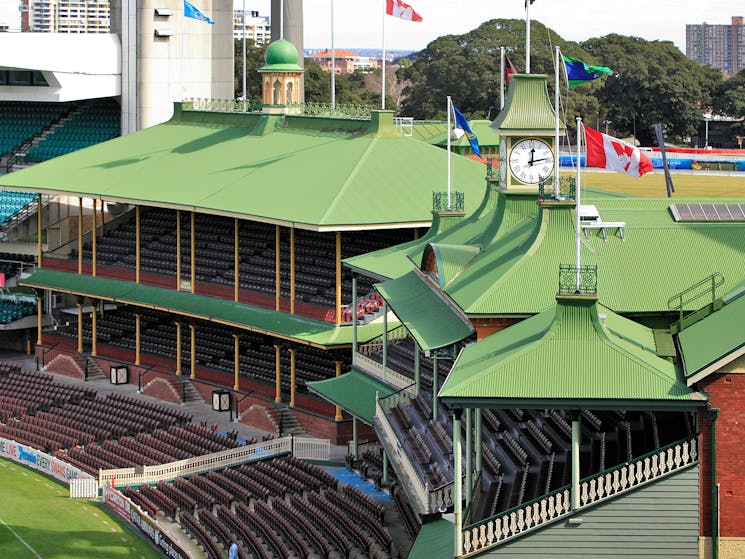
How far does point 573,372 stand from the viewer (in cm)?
2830

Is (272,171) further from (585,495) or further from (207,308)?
(585,495)

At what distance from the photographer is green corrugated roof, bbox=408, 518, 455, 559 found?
30.6m

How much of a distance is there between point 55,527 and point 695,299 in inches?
834

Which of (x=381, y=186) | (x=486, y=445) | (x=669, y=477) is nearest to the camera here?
(x=669, y=477)

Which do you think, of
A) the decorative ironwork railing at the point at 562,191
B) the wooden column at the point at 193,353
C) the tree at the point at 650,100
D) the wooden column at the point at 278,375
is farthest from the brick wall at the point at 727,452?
the tree at the point at 650,100

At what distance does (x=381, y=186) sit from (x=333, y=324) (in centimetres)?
576

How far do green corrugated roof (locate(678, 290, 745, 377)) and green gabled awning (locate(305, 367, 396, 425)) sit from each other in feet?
54.9

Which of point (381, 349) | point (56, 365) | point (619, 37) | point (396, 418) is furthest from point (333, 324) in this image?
point (619, 37)

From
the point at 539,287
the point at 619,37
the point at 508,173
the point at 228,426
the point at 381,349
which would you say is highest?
the point at 619,37

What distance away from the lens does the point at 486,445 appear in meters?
35.4

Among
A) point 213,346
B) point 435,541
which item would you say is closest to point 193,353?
point 213,346

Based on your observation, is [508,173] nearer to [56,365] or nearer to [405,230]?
[405,230]

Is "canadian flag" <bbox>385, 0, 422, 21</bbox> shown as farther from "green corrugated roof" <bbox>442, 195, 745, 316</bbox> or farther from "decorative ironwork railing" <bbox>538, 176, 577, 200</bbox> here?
"green corrugated roof" <bbox>442, 195, 745, 316</bbox>

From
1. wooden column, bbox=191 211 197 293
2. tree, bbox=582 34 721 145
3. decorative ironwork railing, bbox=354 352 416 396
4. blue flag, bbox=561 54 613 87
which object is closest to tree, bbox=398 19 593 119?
tree, bbox=582 34 721 145
